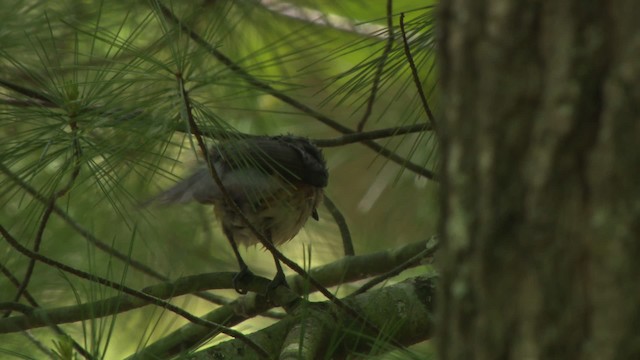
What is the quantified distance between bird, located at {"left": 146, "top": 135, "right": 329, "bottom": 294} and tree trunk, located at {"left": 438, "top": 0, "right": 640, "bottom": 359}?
1.00 meters

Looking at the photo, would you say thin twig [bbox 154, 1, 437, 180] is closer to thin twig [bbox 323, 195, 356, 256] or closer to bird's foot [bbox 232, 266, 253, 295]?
thin twig [bbox 323, 195, 356, 256]

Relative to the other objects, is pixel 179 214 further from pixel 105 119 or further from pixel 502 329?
pixel 502 329

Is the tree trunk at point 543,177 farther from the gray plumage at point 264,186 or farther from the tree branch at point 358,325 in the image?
the gray plumage at point 264,186

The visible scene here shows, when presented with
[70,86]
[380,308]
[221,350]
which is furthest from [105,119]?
[380,308]

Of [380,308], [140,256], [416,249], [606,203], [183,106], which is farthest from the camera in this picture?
[140,256]

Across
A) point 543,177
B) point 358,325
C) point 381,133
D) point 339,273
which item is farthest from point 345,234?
point 543,177

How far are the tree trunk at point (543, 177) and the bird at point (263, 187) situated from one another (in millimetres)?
1003

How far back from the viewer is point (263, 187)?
1.94 metres

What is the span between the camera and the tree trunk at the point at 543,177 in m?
0.61

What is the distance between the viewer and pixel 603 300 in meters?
0.61

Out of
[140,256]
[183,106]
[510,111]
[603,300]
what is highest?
[140,256]

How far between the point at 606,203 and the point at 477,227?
0.09m

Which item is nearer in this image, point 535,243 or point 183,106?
point 535,243

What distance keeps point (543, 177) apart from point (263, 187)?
1.33m
